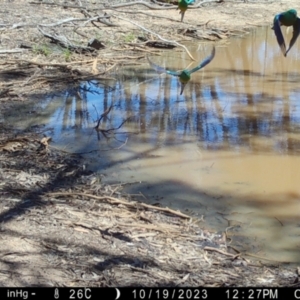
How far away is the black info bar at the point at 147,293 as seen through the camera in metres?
2.95

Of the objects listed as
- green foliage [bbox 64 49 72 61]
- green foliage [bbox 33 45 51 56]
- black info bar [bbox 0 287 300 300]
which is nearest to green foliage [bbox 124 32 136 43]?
green foliage [bbox 64 49 72 61]

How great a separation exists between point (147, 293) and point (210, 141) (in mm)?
2802

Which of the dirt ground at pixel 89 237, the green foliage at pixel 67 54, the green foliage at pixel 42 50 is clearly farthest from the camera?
the green foliage at pixel 42 50

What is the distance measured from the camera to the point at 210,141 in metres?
5.63

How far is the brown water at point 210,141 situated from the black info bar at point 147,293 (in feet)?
1.87

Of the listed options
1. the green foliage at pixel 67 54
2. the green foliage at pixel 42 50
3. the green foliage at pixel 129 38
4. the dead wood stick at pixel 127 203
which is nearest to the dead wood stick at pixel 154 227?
the dead wood stick at pixel 127 203

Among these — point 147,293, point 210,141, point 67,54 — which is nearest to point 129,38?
point 67,54

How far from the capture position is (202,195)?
4477 mm

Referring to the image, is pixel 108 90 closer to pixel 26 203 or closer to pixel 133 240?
pixel 26 203

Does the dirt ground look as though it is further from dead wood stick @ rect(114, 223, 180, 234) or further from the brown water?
the brown water

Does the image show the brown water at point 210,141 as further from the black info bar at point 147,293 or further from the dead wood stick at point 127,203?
the black info bar at point 147,293

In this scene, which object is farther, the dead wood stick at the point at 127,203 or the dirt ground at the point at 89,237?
the dead wood stick at the point at 127,203

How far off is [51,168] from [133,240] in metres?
1.43

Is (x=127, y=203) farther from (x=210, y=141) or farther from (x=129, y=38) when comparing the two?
(x=129, y=38)
